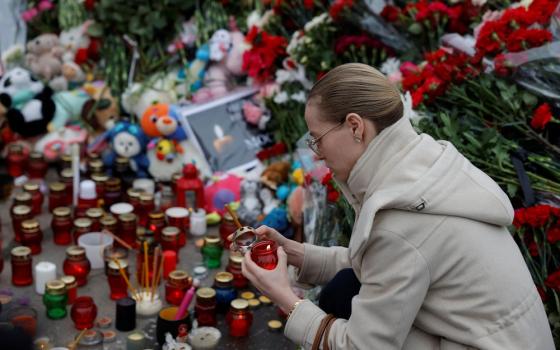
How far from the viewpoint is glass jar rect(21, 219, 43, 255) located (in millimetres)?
3559

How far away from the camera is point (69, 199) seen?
13.9 ft

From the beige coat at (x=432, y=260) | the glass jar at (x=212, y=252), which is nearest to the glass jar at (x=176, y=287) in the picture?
the glass jar at (x=212, y=252)

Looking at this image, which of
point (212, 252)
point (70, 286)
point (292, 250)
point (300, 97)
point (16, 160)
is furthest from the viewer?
point (16, 160)

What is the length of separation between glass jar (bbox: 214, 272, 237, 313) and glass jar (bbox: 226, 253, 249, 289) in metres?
0.18

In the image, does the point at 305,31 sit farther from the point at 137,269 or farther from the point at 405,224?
the point at 405,224

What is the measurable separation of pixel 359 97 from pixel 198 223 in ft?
7.33

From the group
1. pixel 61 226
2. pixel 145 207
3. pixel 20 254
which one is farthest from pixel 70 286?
pixel 145 207

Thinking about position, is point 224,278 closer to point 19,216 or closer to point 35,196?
point 19,216

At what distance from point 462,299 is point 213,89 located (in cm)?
323

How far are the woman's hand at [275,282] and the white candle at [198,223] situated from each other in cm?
188

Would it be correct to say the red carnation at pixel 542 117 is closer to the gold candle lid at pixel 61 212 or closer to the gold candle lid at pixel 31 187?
the gold candle lid at pixel 61 212

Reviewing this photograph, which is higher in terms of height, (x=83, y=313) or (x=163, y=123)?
(x=163, y=123)

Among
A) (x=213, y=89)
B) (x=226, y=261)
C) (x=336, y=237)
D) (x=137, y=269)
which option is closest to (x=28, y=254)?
(x=137, y=269)

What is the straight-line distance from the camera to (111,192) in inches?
162
